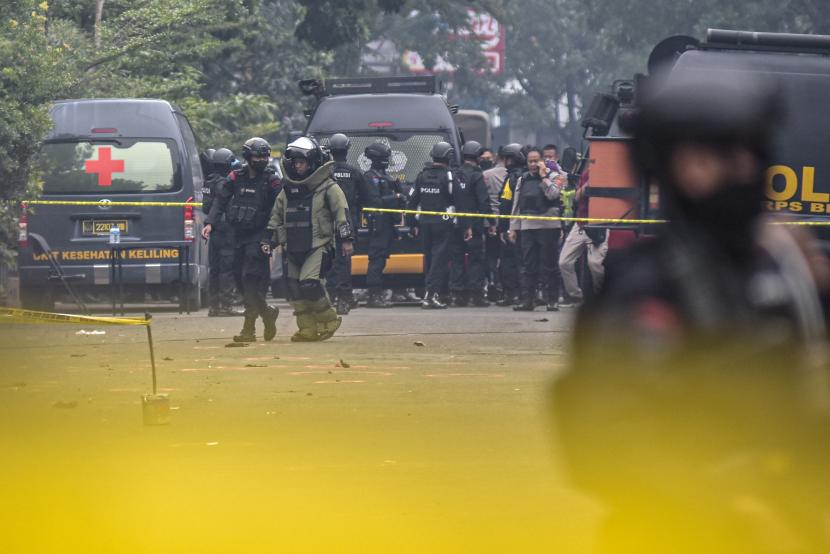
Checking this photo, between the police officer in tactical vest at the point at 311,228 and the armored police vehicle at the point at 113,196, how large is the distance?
3.89 meters

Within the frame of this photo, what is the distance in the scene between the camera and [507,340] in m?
16.1

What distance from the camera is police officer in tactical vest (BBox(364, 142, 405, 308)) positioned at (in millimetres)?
20594

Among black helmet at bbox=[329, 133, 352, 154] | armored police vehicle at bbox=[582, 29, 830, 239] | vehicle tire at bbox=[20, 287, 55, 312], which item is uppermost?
armored police vehicle at bbox=[582, 29, 830, 239]

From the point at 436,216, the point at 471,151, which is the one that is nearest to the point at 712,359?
the point at 436,216

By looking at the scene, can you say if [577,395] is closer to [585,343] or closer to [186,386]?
[585,343]

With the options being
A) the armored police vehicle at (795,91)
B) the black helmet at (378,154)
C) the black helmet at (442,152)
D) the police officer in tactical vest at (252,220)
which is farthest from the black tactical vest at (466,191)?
the armored police vehicle at (795,91)

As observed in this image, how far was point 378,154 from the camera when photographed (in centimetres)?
2047

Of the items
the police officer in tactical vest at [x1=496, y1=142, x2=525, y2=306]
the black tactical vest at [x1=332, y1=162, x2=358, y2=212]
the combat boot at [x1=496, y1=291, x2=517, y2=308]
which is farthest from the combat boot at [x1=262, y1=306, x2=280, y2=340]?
the combat boot at [x1=496, y1=291, x2=517, y2=308]

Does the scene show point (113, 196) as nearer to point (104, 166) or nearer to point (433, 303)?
point (104, 166)

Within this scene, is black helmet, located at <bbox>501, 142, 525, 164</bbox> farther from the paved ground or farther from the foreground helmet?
the paved ground

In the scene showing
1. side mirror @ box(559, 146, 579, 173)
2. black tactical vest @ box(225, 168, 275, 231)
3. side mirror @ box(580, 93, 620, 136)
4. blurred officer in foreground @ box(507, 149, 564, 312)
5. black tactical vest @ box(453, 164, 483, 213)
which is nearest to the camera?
black tactical vest @ box(225, 168, 275, 231)

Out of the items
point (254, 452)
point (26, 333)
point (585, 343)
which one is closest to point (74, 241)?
point (26, 333)

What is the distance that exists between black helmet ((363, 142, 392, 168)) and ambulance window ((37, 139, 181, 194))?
219 cm

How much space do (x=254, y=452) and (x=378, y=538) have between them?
93.3 inches
